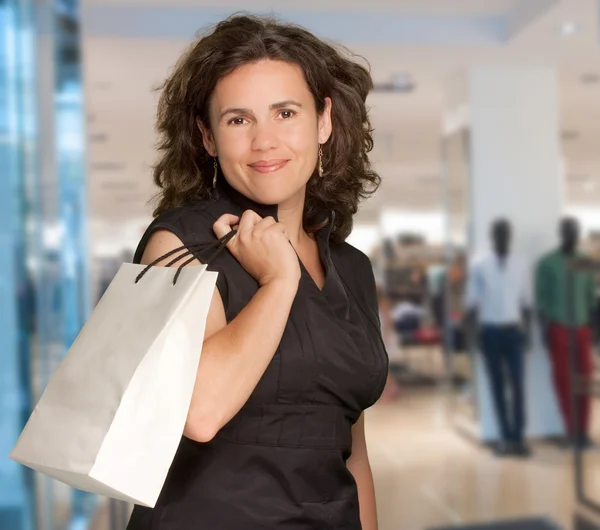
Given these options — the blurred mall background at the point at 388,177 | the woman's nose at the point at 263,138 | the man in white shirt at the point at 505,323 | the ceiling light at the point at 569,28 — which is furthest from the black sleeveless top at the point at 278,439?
the man in white shirt at the point at 505,323

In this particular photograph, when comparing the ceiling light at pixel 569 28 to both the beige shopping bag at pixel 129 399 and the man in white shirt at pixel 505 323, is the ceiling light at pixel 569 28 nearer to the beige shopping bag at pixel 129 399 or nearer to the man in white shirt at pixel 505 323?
the man in white shirt at pixel 505 323

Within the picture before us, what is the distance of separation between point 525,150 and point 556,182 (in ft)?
1.03

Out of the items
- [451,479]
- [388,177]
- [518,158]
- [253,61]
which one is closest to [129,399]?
[253,61]

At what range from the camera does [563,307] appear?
581cm

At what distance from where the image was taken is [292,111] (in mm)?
1115

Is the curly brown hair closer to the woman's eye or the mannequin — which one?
the woman's eye

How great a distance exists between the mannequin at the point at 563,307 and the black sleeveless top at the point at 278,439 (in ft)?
15.8

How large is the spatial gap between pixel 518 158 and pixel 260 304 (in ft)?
16.9

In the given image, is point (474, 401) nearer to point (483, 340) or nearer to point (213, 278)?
point (483, 340)

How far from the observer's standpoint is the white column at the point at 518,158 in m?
5.79

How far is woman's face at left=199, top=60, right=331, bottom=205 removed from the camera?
3.54 ft

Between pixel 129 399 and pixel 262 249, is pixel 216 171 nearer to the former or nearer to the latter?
pixel 262 249

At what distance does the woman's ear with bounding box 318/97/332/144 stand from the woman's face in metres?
0.11

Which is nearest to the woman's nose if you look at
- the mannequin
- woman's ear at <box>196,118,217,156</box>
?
woman's ear at <box>196,118,217,156</box>
